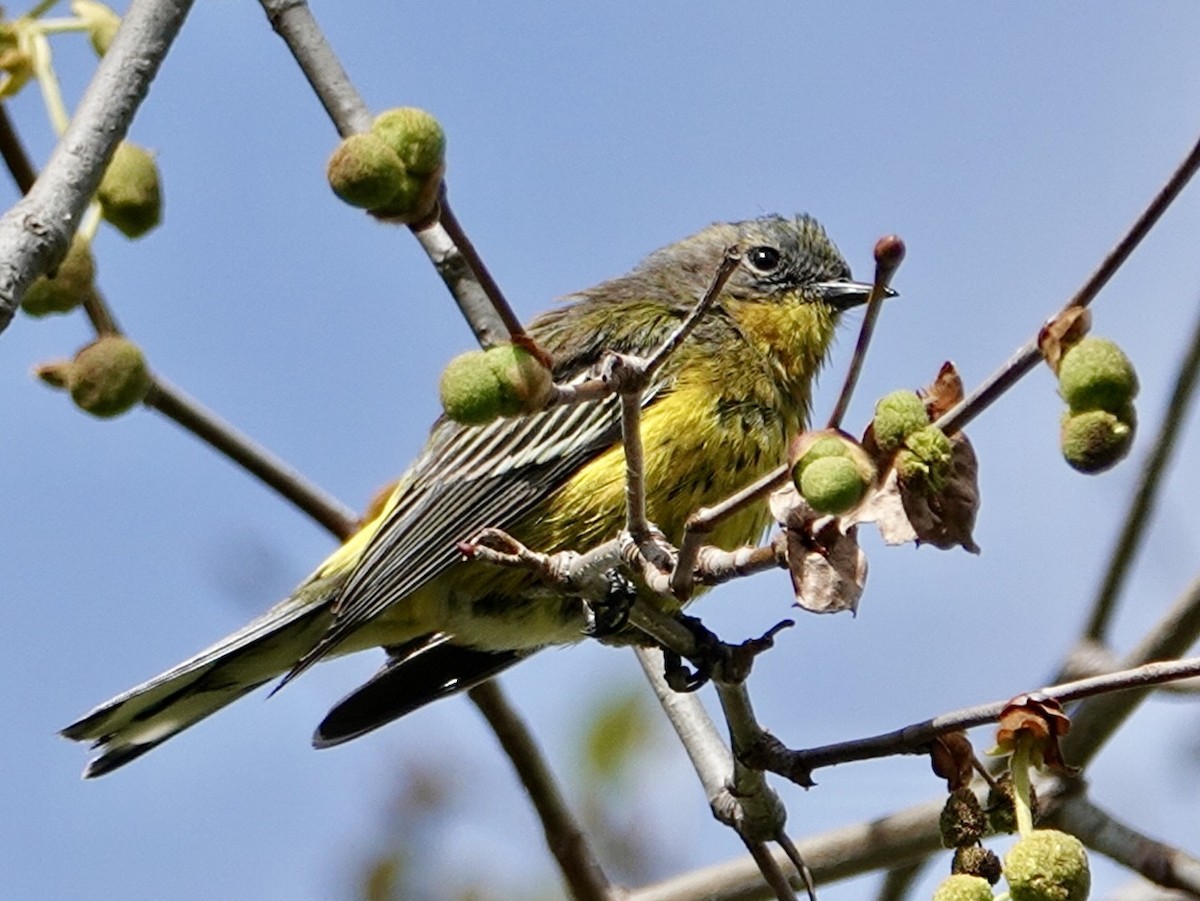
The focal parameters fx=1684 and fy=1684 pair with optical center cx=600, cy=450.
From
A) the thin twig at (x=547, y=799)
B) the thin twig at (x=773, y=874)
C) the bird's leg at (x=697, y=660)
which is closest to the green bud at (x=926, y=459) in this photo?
the bird's leg at (x=697, y=660)

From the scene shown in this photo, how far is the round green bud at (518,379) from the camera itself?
88.5 inches

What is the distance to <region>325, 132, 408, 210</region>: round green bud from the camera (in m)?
2.13

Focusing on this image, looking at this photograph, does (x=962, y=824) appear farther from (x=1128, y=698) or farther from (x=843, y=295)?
(x=843, y=295)

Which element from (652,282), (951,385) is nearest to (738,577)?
(951,385)

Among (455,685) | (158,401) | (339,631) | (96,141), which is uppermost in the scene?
(96,141)

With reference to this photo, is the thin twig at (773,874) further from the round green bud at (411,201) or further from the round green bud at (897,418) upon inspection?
the round green bud at (411,201)

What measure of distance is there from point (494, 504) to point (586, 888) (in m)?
1.38

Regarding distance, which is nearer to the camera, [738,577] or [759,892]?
[738,577]

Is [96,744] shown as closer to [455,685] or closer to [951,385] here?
[455,685]

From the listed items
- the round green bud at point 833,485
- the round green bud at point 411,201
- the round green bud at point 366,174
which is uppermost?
the round green bud at point 366,174

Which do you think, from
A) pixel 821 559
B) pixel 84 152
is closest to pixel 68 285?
pixel 84 152

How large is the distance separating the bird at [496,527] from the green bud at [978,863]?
9.22ft

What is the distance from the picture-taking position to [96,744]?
215 inches

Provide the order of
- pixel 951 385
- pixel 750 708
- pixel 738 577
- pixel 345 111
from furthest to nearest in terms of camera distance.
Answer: pixel 345 111 → pixel 750 708 → pixel 738 577 → pixel 951 385
